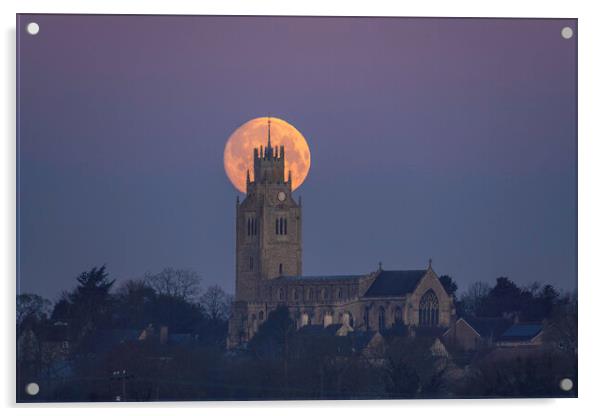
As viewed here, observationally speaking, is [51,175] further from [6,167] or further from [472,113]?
[472,113]

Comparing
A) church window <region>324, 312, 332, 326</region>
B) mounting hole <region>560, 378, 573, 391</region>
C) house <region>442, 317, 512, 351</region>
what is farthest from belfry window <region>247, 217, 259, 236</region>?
mounting hole <region>560, 378, 573, 391</region>

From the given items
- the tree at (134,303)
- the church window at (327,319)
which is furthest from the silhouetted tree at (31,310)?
the church window at (327,319)

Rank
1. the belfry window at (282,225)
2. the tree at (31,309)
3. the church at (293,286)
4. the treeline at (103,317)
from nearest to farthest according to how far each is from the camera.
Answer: the tree at (31,309) → the treeline at (103,317) → the church at (293,286) → the belfry window at (282,225)

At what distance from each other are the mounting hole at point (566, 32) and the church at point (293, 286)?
1992 mm

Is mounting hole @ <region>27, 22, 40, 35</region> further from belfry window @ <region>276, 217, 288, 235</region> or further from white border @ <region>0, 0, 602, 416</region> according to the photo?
belfry window @ <region>276, 217, 288, 235</region>

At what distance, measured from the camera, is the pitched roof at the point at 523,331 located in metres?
15.5

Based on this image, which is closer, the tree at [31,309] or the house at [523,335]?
the tree at [31,309]

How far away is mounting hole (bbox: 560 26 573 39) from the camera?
15.4m

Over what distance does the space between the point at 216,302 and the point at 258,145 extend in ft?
4.04

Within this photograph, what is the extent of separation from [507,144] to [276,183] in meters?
1.75

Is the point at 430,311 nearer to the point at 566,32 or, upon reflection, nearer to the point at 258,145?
the point at 258,145

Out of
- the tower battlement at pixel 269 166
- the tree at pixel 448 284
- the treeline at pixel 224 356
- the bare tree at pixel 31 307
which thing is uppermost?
the tower battlement at pixel 269 166

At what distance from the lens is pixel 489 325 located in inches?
619
